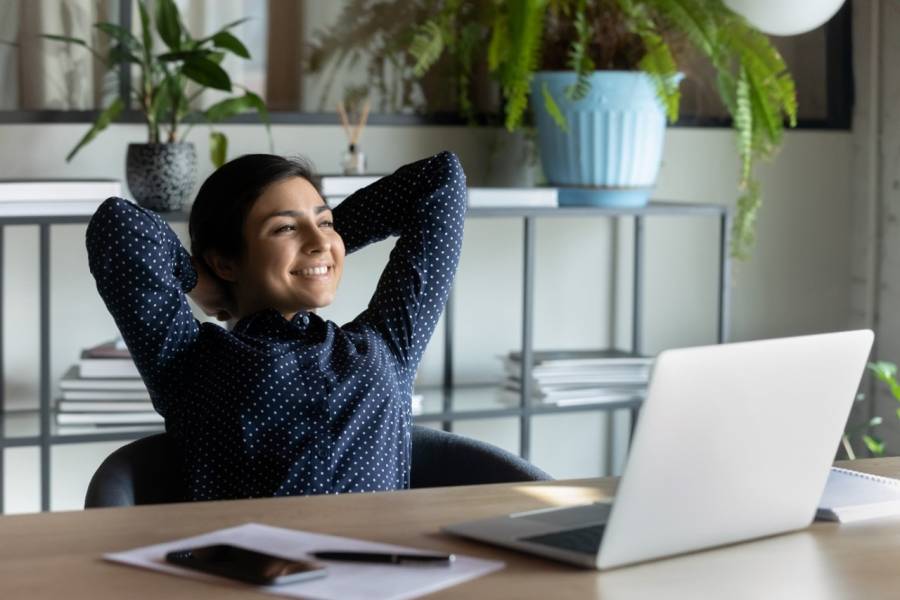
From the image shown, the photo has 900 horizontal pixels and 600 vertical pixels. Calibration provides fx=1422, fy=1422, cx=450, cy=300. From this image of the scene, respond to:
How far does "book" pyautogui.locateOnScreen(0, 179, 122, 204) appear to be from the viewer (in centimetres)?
264

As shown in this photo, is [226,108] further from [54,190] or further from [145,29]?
[54,190]

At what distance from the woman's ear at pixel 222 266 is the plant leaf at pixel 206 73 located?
32.7 inches

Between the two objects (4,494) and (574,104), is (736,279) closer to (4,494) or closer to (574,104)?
(574,104)

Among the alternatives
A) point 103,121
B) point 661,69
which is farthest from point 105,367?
point 661,69

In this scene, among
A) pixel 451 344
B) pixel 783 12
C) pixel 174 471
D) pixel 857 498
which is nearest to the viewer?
pixel 857 498

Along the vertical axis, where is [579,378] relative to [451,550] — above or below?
below

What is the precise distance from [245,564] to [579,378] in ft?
7.09

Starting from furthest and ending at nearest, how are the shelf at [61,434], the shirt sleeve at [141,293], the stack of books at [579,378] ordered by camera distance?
the stack of books at [579,378], the shelf at [61,434], the shirt sleeve at [141,293]

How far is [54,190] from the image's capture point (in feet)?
8.73

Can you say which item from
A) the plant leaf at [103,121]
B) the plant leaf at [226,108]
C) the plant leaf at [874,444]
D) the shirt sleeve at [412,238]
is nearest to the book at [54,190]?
the plant leaf at [103,121]

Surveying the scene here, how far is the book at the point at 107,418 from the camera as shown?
9.23ft

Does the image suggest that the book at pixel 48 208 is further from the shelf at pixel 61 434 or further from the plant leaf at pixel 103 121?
the shelf at pixel 61 434

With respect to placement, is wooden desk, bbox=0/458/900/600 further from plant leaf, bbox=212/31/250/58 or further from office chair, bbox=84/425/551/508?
plant leaf, bbox=212/31/250/58

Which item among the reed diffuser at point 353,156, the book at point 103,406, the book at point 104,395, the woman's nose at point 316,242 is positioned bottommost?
the book at point 103,406
